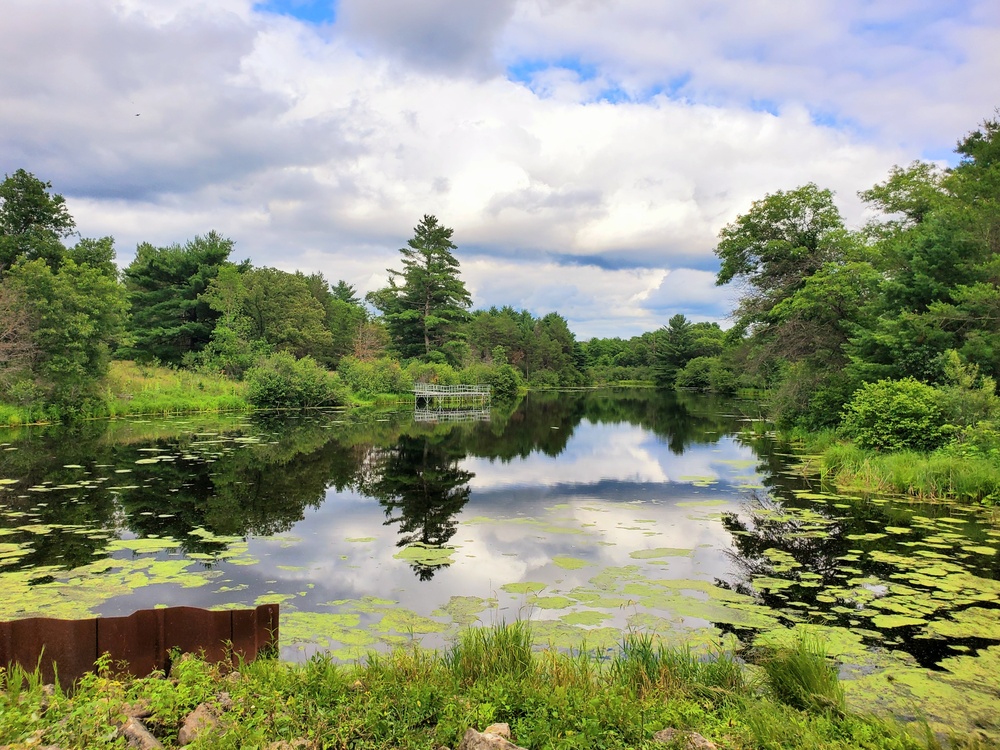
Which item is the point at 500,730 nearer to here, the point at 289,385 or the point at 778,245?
the point at 778,245

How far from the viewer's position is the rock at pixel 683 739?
352 centimetres

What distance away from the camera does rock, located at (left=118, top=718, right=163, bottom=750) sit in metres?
3.41

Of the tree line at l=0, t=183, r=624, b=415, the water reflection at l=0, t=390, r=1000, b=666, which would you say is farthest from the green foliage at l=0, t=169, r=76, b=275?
the water reflection at l=0, t=390, r=1000, b=666

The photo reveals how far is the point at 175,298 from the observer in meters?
44.7

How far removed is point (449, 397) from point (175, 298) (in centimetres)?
2230

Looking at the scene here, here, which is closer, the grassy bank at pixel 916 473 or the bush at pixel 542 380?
the grassy bank at pixel 916 473

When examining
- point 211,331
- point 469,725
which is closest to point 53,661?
point 469,725

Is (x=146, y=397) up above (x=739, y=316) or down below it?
below

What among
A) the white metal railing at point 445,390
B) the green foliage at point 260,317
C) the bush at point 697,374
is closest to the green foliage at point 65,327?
the green foliage at point 260,317

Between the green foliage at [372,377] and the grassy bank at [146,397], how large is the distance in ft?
28.7

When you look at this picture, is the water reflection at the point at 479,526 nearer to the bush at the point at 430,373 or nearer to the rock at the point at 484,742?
the rock at the point at 484,742

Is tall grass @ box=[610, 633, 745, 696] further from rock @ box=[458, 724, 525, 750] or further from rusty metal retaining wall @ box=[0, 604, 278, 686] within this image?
rusty metal retaining wall @ box=[0, 604, 278, 686]

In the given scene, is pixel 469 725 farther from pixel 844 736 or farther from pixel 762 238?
pixel 762 238

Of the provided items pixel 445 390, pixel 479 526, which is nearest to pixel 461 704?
pixel 479 526
